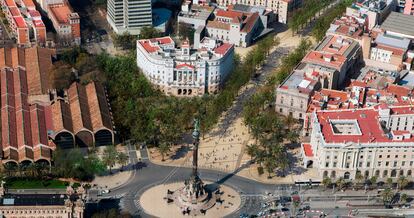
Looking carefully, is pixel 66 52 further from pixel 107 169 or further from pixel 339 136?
pixel 339 136

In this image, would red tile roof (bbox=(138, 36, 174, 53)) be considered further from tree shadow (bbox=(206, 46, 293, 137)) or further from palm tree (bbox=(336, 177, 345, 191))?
palm tree (bbox=(336, 177, 345, 191))

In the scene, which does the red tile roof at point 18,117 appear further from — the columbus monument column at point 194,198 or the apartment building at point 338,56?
the apartment building at point 338,56

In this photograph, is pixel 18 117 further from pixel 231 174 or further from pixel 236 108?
pixel 236 108

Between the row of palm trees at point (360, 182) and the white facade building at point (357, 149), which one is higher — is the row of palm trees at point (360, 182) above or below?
below

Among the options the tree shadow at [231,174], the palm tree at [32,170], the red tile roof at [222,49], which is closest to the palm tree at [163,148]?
the tree shadow at [231,174]

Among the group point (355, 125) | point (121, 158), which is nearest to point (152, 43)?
point (121, 158)
